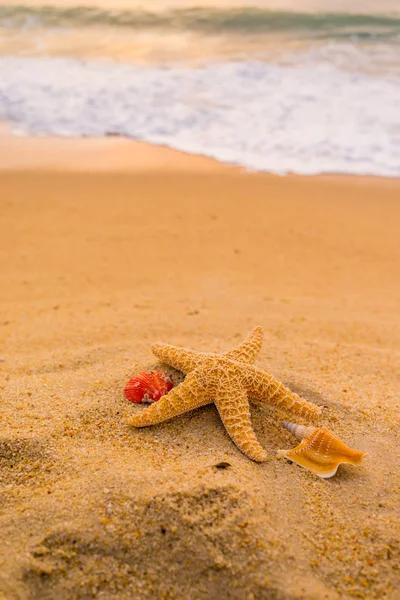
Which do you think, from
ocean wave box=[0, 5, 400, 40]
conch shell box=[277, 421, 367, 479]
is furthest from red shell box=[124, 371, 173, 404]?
ocean wave box=[0, 5, 400, 40]

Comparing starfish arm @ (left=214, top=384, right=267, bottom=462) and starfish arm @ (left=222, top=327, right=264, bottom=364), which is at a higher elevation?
starfish arm @ (left=222, top=327, right=264, bottom=364)

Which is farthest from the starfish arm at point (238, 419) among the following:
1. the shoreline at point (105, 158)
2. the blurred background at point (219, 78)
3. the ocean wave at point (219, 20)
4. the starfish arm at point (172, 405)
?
the ocean wave at point (219, 20)

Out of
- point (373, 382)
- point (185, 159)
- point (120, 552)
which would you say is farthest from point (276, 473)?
point (185, 159)

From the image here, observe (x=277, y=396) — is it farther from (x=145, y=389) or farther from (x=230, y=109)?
(x=230, y=109)

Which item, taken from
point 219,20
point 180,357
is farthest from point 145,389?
point 219,20

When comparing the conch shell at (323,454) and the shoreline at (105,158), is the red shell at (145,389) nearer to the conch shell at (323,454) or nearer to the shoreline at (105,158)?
the conch shell at (323,454)

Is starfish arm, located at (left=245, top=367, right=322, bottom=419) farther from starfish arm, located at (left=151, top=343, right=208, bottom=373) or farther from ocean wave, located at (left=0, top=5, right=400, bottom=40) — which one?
ocean wave, located at (left=0, top=5, right=400, bottom=40)

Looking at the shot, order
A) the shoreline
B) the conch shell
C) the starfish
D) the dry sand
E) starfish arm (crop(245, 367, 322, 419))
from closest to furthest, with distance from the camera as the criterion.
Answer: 1. the dry sand
2. the conch shell
3. the starfish
4. starfish arm (crop(245, 367, 322, 419))
5. the shoreline
